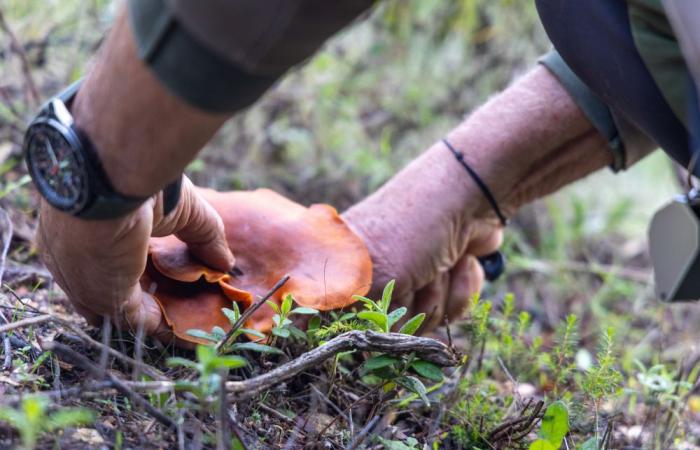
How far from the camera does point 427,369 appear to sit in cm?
120

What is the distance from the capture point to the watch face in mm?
1021

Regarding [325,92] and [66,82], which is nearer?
[66,82]

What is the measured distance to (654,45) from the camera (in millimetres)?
1262

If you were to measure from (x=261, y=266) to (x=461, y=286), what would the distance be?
55cm

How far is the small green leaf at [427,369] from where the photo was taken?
3.93 feet

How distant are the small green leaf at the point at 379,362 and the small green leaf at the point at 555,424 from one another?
27 cm

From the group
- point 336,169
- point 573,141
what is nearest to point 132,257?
point 573,141

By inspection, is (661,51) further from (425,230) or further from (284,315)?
(284,315)

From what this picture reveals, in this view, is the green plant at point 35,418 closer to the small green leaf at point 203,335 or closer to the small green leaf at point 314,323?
the small green leaf at point 203,335

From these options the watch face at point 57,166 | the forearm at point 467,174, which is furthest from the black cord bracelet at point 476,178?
the watch face at point 57,166

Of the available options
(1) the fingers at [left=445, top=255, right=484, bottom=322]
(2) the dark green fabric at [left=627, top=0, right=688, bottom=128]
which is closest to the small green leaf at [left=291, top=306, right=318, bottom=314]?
(1) the fingers at [left=445, top=255, right=484, bottom=322]

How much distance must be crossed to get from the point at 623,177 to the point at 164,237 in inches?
147

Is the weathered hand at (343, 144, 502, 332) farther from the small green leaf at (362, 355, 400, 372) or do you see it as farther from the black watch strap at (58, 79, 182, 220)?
the black watch strap at (58, 79, 182, 220)

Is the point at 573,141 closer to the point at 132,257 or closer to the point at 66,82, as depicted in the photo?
the point at 132,257
